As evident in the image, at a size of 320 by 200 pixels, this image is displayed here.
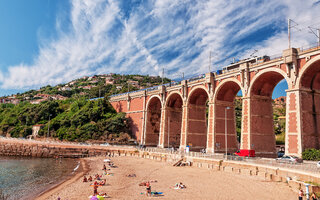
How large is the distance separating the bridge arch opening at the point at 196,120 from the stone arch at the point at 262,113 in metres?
13.6

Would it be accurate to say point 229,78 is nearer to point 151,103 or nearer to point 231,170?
point 231,170

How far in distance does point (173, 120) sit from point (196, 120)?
9.65 meters

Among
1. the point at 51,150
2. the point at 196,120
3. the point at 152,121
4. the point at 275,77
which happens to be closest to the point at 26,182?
the point at 51,150

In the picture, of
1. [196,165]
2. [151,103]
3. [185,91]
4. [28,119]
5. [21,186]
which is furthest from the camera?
[28,119]

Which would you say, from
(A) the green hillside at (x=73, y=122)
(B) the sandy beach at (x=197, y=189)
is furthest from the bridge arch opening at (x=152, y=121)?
(B) the sandy beach at (x=197, y=189)

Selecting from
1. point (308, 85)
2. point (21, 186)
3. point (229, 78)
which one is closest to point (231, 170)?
point (308, 85)

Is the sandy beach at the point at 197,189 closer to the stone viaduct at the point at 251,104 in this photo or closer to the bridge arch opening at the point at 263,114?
the stone viaduct at the point at 251,104

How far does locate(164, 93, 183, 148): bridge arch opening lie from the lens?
57.9m

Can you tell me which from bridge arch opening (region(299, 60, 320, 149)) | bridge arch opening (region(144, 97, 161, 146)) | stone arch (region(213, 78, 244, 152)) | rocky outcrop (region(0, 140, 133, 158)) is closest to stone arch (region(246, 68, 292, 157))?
bridge arch opening (region(299, 60, 320, 149))

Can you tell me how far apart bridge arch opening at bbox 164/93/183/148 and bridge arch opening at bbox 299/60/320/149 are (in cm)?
3054

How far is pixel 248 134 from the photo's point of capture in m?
36.0

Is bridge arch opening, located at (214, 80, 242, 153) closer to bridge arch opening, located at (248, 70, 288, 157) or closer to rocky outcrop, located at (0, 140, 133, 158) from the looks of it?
bridge arch opening, located at (248, 70, 288, 157)

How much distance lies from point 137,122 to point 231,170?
4284 centimetres

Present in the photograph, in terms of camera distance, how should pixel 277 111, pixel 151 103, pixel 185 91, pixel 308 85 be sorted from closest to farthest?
pixel 308 85, pixel 185 91, pixel 151 103, pixel 277 111
